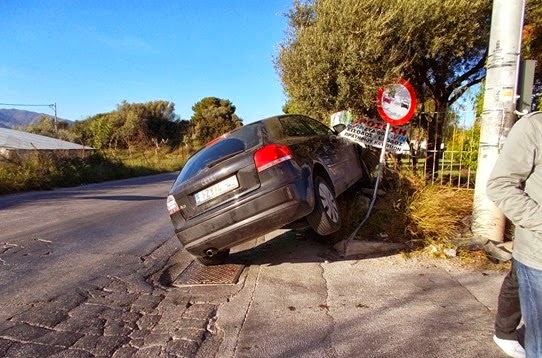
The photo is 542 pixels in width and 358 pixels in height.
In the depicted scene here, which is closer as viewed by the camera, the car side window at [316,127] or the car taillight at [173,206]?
the car taillight at [173,206]

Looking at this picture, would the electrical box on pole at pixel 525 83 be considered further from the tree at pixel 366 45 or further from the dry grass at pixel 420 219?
the tree at pixel 366 45

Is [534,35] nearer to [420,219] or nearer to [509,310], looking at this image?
[420,219]

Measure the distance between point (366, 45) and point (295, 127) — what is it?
2.25 metres

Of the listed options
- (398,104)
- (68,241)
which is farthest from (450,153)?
(68,241)

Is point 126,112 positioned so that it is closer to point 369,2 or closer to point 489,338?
point 369,2

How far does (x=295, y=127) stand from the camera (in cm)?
517

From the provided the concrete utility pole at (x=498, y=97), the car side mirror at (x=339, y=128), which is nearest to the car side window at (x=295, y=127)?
the car side mirror at (x=339, y=128)

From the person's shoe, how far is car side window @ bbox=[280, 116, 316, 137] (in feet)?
9.79

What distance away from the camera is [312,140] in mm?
5000

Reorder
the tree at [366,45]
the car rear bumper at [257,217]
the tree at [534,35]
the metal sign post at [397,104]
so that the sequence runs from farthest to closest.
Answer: the tree at [534,35] → the tree at [366,45] → the metal sign post at [397,104] → the car rear bumper at [257,217]

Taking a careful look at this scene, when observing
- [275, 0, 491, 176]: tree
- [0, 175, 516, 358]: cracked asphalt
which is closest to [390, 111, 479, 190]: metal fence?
[275, 0, 491, 176]: tree

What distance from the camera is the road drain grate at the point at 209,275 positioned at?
4.25m

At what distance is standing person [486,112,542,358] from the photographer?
1900 millimetres

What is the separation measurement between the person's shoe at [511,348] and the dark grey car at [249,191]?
2000 mm
